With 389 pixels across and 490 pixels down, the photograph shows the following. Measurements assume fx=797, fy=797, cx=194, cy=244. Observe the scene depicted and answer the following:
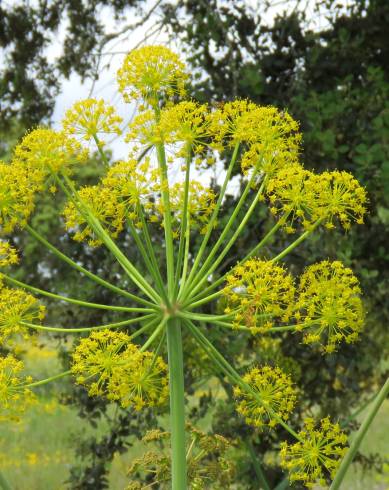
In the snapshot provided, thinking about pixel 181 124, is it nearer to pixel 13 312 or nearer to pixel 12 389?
pixel 13 312

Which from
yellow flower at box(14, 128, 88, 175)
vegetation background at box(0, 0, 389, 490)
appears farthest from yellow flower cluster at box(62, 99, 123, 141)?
vegetation background at box(0, 0, 389, 490)

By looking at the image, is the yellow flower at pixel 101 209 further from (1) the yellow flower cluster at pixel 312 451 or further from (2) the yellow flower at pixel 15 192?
(1) the yellow flower cluster at pixel 312 451

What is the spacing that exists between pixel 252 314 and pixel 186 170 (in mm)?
465

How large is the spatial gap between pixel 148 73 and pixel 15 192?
56 centimetres

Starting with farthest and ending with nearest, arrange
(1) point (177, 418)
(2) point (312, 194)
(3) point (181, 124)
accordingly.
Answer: (2) point (312, 194), (3) point (181, 124), (1) point (177, 418)

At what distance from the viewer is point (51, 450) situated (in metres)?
8.76

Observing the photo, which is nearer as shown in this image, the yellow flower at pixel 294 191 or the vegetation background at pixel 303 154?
the yellow flower at pixel 294 191

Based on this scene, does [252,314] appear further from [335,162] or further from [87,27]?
[87,27]

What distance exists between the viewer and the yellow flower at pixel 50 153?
7.94ft

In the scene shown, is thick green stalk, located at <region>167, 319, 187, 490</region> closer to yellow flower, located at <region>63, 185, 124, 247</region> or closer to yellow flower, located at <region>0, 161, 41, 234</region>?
yellow flower, located at <region>63, 185, 124, 247</region>

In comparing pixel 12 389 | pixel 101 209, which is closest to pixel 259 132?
pixel 101 209

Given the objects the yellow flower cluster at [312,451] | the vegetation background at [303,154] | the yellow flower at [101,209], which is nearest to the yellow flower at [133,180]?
the yellow flower at [101,209]

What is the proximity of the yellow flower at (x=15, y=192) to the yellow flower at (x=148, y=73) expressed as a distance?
1.35ft

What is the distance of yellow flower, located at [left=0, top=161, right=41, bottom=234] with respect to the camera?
2.46 meters
